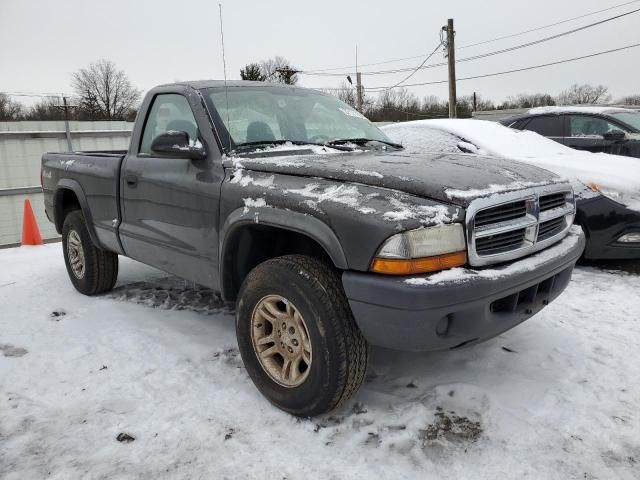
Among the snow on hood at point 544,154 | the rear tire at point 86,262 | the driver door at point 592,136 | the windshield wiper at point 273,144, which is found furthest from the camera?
the driver door at point 592,136

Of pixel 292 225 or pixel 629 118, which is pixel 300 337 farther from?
pixel 629 118

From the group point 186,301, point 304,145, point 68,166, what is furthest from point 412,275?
point 68,166

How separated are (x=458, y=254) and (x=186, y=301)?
2.84 m

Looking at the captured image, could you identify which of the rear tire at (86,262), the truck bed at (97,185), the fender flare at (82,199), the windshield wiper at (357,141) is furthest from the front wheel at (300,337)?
the rear tire at (86,262)

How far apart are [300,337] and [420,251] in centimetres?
77

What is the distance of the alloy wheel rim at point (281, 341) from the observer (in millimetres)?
2488

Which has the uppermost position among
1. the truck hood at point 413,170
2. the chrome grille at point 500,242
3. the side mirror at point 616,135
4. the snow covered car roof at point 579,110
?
the snow covered car roof at point 579,110

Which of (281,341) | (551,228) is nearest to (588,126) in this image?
(551,228)

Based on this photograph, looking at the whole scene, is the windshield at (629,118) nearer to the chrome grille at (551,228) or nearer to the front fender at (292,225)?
the chrome grille at (551,228)

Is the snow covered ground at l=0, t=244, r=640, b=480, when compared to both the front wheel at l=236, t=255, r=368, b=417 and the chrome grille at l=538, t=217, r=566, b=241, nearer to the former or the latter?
the front wheel at l=236, t=255, r=368, b=417

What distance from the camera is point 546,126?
7492 millimetres

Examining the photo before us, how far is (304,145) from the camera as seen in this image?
3.24 m

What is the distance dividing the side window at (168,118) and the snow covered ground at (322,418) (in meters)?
1.41

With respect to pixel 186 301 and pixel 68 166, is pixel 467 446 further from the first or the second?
pixel 68 166
